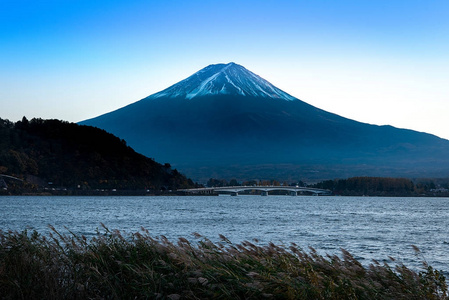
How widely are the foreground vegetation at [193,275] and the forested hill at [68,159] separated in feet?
508

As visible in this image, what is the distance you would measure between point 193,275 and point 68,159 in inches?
6912

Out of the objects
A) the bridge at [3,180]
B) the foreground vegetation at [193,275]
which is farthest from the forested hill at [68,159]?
the foreground vegetation at [193,275]

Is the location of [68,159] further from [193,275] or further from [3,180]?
[193,275]

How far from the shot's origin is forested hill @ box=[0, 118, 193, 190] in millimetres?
167750

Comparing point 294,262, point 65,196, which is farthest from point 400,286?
point 65,196

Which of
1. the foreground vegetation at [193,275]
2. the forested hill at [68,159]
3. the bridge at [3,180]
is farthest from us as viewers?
the forested hill at [68,159]

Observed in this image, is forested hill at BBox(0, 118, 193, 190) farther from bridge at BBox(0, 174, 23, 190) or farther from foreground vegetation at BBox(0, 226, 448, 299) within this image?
foreground vegetation at BBox(0, 226, 448, 299)

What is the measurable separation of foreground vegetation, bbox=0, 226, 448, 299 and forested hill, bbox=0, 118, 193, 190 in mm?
154849

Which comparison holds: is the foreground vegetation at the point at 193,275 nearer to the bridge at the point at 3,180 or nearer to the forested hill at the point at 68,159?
the bridge at the point at 3,180

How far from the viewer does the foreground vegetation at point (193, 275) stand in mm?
9430

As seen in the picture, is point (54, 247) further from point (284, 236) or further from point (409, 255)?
point (284, 236)

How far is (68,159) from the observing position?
17988 centimetres

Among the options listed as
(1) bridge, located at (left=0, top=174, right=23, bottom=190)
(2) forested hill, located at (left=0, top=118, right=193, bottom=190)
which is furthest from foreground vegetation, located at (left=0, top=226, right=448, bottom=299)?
(2) forested hill, located at (left=0, top=118, right=193, bottom=190)

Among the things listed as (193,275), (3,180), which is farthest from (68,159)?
(193,275)
